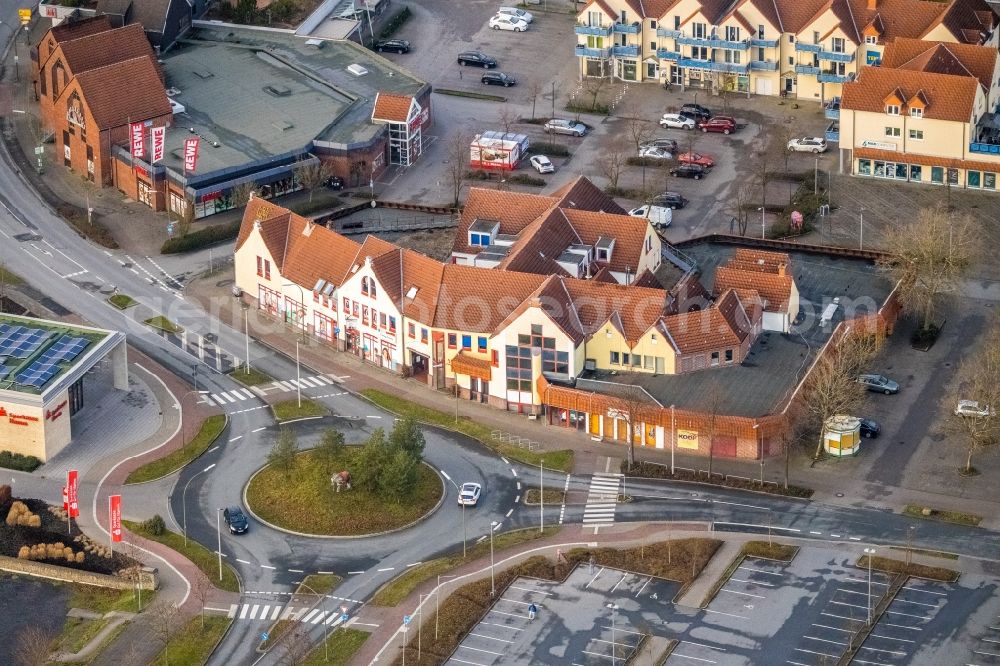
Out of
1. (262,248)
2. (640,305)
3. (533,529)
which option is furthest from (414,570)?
(262,248)

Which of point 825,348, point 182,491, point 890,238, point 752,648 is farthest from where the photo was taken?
point 890,238

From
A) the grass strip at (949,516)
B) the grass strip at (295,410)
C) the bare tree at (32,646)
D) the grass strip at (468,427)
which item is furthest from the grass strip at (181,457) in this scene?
the grass strip at (949,516)

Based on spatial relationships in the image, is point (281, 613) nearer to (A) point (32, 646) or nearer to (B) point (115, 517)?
(B) point (115, 517)

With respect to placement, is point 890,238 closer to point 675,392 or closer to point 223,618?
point 675,392

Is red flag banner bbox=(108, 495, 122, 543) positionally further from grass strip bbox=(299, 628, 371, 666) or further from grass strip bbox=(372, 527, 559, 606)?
grass strip bbox=(372, 527, 559, 606)

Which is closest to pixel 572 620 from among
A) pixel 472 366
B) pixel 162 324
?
pixel 472 366

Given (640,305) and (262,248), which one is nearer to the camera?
(640,305)
